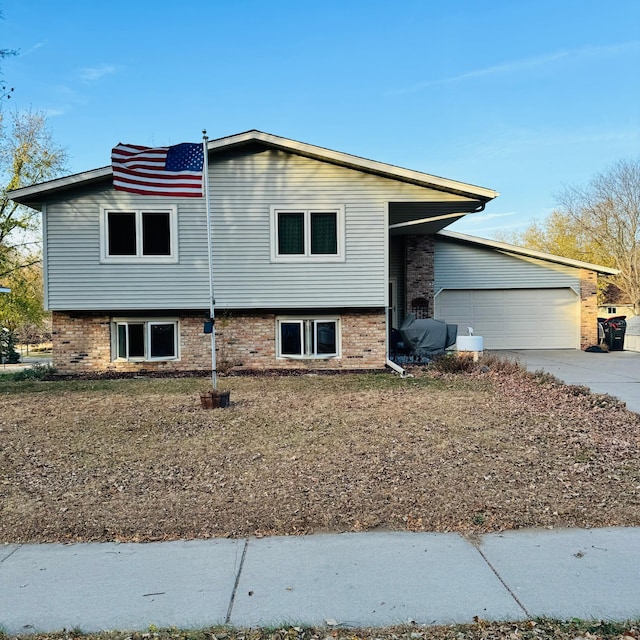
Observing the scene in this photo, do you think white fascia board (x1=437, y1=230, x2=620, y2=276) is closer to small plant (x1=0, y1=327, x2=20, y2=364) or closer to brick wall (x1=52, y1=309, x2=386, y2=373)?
brick wall (x1=52, y1=309, x2=386, y2=373)

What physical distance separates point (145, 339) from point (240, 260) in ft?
9.74

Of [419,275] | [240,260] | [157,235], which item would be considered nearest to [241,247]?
[240,260]

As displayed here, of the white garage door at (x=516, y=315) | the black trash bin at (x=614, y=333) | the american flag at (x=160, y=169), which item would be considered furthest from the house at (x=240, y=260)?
the black trash bin at (x=614, y=333)

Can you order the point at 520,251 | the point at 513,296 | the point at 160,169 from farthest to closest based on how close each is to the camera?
the point at 513,296 → the point at 520,251 → the point at 160,169

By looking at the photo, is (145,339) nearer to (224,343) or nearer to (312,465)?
(224,343)

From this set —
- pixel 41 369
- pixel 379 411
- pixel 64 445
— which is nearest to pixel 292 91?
pixel 41 369

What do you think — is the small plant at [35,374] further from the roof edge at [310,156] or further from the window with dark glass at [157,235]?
the roof edge at [310,156]

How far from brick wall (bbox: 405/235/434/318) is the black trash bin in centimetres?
639

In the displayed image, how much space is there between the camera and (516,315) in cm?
1862

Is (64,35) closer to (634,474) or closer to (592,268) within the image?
(634,474)

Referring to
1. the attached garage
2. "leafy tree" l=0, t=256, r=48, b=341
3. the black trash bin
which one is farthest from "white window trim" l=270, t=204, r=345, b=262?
"leafy tree" l=0, t=256, r=48, b=341

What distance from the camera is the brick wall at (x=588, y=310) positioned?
18.2 m

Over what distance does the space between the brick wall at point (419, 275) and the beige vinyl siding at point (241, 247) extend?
5063 mm

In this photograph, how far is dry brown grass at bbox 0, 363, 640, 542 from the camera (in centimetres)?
410
